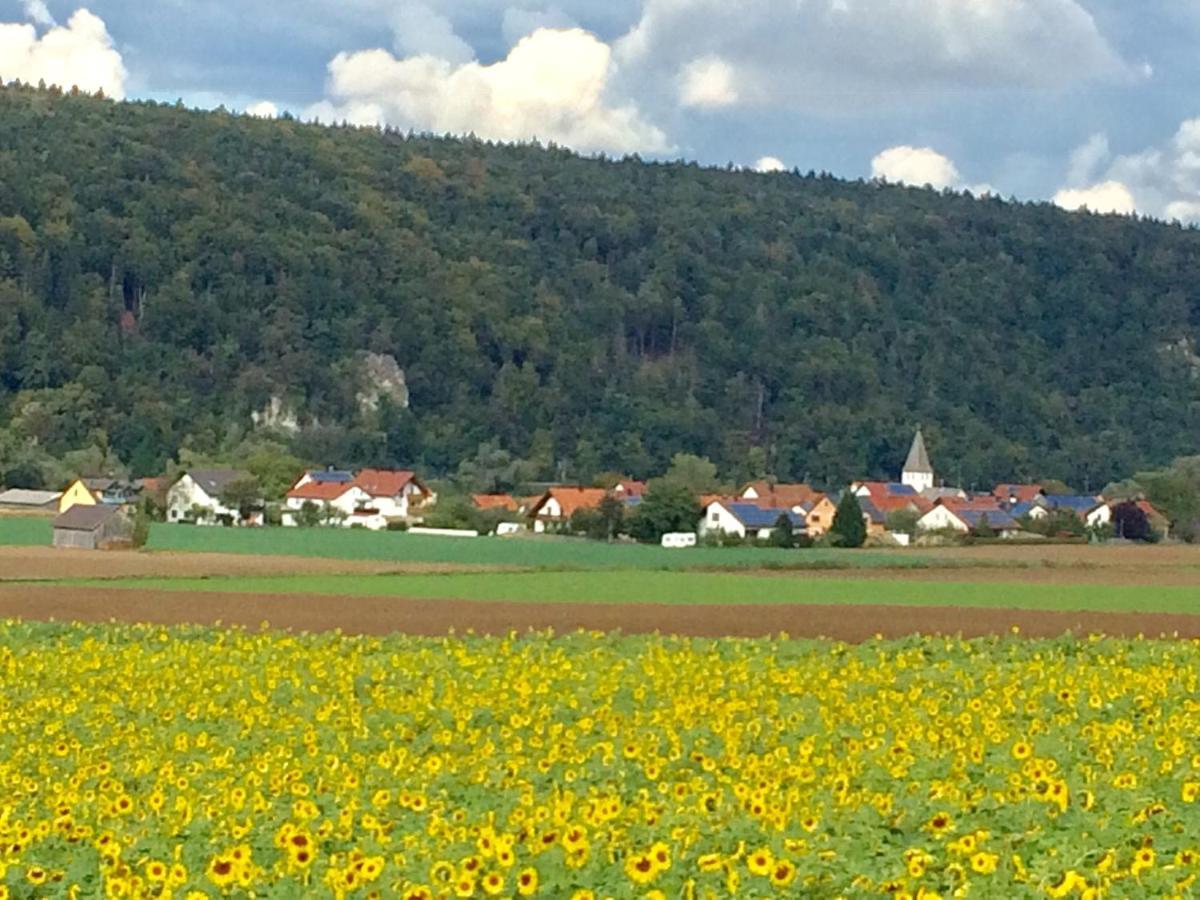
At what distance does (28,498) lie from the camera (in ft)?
365

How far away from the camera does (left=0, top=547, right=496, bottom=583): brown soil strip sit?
55625 mm

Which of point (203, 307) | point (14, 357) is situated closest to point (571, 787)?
point (14, 357)

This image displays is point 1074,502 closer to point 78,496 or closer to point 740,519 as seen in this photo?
point 740,519

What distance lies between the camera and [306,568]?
6197cm

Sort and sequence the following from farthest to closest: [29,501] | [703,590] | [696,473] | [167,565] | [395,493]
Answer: [696,473], [395,493], [29,501], [167,565], [703,590]

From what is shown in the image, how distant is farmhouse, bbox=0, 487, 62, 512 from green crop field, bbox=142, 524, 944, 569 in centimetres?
2173

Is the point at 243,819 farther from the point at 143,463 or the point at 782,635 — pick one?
the point at 143,463

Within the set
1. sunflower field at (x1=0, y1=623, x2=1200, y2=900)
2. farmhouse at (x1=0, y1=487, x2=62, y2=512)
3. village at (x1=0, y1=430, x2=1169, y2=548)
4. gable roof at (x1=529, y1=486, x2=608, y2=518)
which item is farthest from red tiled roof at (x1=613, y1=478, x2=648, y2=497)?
sunflower field at (x1=0, y1=623, x2=1200, y2=900)

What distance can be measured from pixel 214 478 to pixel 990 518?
43.4 metres

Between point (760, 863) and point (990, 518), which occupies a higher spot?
point (990, 518)

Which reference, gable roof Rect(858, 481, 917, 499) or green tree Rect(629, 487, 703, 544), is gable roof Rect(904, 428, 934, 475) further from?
green tree Rect(629, 487, 703, 544)

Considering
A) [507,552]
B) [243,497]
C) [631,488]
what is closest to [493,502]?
[631,488]

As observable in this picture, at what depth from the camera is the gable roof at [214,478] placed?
109750 mm

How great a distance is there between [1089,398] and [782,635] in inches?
6840
